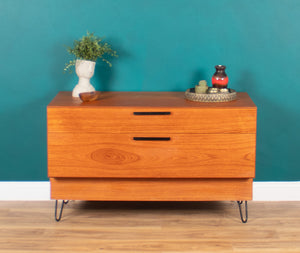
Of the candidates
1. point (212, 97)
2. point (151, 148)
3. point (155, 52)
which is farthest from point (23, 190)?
point (212, 97)

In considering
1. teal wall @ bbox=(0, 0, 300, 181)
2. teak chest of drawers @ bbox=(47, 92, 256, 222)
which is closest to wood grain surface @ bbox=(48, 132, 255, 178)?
teak chest of drawers @ bbox=(47, 92, 256, 222)

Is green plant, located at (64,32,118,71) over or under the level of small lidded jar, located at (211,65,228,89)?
over

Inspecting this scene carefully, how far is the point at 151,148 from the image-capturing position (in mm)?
2715

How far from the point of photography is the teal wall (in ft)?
9.80

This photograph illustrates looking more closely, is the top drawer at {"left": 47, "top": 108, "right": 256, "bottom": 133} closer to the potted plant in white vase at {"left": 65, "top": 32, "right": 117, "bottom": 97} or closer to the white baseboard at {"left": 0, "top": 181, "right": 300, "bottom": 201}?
the potted plant in white vase at {"left": 65, "top": 32, "right": 117, "bottom": 97}

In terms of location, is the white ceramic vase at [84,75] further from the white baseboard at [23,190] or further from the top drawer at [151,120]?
the white baseboard at [23,190]

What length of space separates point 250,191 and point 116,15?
1302mm

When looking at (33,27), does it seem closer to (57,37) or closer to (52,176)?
(57,37)

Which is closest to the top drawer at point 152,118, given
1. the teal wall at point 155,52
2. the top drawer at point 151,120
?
the top drawer at point 151,120

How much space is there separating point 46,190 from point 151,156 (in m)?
0.85

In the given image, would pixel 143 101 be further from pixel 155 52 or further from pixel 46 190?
pixel 46 190

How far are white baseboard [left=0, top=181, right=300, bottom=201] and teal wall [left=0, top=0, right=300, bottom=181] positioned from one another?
8.2 inches

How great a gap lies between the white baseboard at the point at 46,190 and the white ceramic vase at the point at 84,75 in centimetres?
70

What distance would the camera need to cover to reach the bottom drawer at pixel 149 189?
9.18ft
